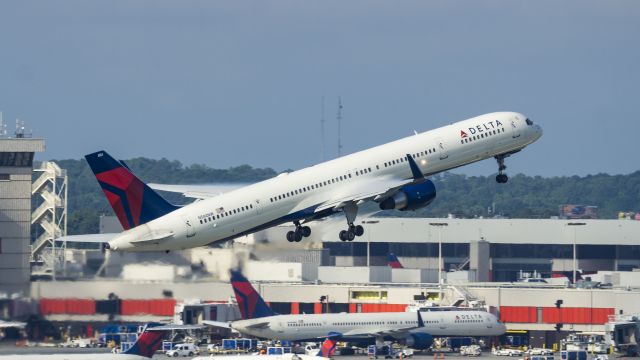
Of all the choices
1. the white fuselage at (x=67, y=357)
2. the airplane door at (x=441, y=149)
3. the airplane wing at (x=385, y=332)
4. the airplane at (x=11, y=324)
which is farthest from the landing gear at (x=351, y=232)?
the airplane wing at (x=385, y=332)

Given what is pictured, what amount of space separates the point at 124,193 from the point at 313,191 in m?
11.1

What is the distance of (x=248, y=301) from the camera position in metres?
118

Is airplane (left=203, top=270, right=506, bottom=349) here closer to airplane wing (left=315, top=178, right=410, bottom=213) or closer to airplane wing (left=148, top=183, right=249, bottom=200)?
airplane wing (left=148, top=183, right=249, bottom=200)

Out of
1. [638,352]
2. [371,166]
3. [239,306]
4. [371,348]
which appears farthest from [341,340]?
[371,166]

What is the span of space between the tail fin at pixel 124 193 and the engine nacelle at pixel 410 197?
1466cm

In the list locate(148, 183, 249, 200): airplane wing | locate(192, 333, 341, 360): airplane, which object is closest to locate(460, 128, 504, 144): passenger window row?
locate(148, 183, 249, 200): airplane wing

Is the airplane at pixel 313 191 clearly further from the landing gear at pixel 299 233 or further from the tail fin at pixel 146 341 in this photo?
the tail fin at pixel 146 341

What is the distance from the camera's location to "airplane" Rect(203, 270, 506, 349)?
120 meters

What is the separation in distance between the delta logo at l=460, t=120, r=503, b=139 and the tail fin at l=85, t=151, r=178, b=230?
831 inches

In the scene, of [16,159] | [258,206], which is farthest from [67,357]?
[16,159]

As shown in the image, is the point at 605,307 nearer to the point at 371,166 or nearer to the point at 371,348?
the point at 371,348

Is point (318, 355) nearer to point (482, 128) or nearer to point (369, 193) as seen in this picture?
point (482, 128)

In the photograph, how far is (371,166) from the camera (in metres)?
96.2

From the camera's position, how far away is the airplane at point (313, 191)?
295 ft
